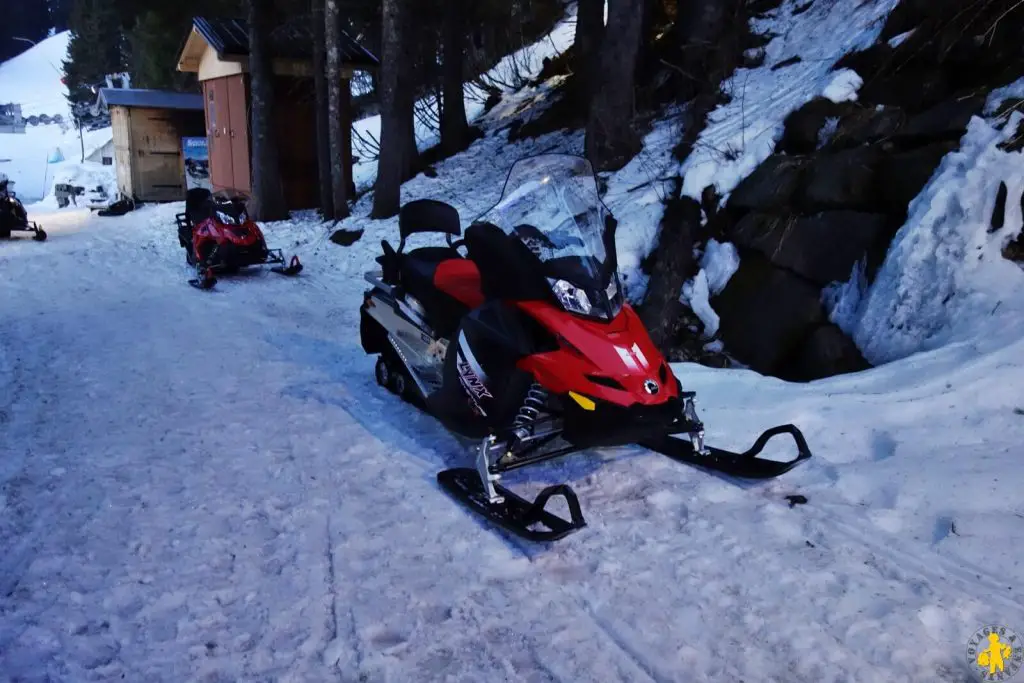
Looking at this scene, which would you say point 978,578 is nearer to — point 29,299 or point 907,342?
point 907,342

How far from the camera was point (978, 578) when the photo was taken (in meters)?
2.86

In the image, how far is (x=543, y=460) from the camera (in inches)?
145

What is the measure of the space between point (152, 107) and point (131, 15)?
17.6ft

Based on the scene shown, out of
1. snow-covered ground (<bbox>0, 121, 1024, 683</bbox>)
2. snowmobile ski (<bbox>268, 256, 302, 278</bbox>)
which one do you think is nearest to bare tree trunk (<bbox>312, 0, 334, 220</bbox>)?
snowmobile ski (<bbox>268, 256, 302, 278</bbox>)

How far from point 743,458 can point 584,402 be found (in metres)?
1.07

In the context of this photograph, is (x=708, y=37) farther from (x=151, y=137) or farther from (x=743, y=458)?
(x=151, y=137)

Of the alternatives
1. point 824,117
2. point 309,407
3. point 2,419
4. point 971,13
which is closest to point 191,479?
point 309,407

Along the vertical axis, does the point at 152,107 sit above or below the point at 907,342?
above

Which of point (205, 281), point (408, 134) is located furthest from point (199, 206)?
point (408, 134)

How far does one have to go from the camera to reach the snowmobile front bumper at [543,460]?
323 cm

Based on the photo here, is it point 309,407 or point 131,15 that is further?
point 131,15

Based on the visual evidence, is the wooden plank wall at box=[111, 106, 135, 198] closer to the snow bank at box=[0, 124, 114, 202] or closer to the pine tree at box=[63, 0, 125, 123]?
the snow bank at box=[0, 124, 114, 202]

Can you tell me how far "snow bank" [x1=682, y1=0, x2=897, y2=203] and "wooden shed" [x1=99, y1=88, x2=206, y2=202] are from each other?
640 inches

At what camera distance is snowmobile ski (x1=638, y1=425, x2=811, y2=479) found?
370 cm
